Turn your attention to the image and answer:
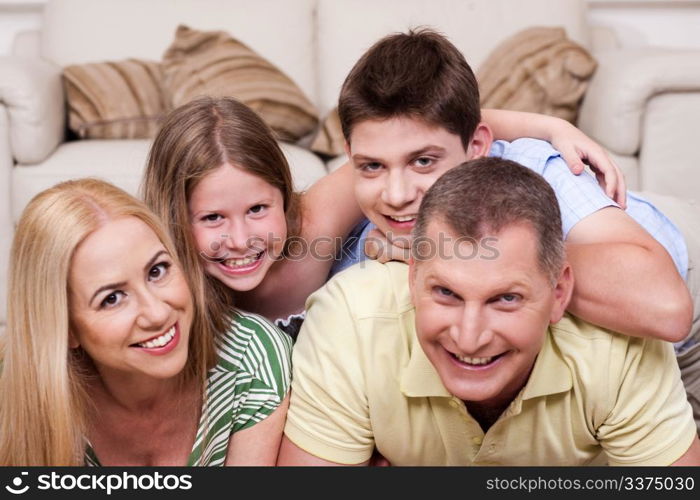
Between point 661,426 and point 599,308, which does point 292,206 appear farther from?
point 661,426

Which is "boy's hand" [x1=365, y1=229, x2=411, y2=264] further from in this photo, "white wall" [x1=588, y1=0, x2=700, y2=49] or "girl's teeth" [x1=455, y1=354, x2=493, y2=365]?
"white wall" [x1=588, y1=0, x2=700, y2=49]

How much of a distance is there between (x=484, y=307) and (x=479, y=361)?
98 millimetres

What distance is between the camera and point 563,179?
5.53 feet

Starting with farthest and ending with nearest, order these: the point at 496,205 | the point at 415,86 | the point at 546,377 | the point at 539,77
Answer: the point at 539,77 → the point at 415,86 → the point at 546,377 → the point at 496,205

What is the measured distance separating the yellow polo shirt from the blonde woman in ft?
0.49

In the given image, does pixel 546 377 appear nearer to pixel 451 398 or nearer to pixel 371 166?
pixel 451 398

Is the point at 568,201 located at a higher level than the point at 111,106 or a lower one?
higher

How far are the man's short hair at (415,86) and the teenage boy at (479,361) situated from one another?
296mm

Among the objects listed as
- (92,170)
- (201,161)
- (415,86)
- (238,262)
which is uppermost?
(415,86)

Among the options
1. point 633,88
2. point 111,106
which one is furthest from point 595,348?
point 111,106

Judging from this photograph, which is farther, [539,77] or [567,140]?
[539,77]

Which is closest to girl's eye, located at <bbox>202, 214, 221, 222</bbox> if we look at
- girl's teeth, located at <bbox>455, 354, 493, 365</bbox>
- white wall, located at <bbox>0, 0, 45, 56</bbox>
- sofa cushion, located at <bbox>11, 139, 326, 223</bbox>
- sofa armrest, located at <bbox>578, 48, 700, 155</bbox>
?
girl's teeth, located at <bbox>455, 354, 493, 365</bbox>
